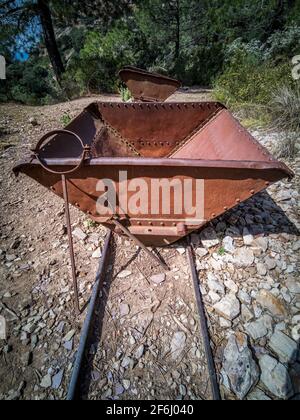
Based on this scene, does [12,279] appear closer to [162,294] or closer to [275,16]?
[162,294]

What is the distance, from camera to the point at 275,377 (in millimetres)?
1531

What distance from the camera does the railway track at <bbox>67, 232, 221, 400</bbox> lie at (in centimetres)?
154

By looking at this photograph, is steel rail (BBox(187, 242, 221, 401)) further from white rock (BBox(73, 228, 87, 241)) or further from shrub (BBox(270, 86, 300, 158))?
shrub (BBox(270, 86, 300, 158))

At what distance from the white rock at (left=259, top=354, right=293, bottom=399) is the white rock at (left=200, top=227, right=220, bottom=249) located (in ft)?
3.54

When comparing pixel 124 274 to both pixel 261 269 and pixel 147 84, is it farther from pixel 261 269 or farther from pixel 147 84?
pixel 147 84

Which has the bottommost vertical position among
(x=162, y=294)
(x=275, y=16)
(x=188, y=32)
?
(x=162, y=294)

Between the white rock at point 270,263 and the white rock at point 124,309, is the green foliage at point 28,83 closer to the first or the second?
the white rock at point 124,309

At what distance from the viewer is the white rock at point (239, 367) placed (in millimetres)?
1507

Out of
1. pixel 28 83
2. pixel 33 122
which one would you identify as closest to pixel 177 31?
pixel 28 83

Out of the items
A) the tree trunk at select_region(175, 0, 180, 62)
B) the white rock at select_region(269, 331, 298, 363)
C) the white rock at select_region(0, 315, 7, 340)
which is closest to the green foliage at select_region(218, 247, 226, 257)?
the white rock at select_region(269, 331, 298, 363)

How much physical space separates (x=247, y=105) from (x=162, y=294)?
476 cm
